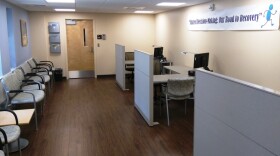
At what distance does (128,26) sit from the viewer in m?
9.05

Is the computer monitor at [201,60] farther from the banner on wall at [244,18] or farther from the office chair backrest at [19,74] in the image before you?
the office chair backrest at [19,74]

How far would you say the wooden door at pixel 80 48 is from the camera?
8815 millimetres

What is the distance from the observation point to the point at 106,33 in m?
8.85

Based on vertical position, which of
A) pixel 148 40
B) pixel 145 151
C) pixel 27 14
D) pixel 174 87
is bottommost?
pixel 145 151

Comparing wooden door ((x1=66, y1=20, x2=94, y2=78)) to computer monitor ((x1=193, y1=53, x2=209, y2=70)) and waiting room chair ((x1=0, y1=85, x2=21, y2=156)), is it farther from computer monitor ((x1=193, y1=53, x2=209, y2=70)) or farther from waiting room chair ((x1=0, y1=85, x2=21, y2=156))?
waiting room chair ((x1=0, y1=85, x2=21, y2=156))

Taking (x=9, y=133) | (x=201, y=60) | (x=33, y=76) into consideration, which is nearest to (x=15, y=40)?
(x=33, y=76)

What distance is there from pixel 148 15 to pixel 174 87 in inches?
215

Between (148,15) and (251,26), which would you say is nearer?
(251,26)

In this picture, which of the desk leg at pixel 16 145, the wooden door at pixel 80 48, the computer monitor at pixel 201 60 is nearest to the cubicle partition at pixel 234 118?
the desk leg at pixel 16 145

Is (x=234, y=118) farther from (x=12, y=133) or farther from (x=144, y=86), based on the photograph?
(x=144, y=86)

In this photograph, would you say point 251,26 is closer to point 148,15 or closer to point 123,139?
point 123,139

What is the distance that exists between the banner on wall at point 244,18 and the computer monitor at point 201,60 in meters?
0.65

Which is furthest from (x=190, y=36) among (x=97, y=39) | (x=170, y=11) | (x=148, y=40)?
(x=97, y=39)

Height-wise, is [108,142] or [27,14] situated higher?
[27,14]
